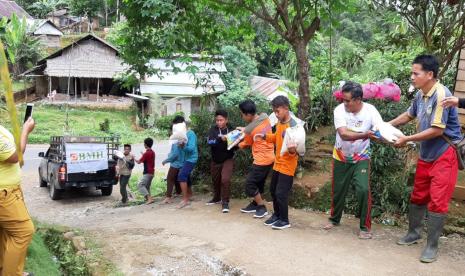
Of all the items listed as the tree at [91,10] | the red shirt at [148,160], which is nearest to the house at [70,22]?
the tree at [91,10]

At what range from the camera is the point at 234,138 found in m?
6.16

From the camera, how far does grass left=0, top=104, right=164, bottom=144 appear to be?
2497 centimetres

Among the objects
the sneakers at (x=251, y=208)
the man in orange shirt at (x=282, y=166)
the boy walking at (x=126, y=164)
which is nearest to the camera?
the man in orange shirt at (x=282, y=166)

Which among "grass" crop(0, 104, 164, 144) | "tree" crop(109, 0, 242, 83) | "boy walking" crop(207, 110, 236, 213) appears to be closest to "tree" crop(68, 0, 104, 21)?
"grass" crop(0, 104, 164, 144)

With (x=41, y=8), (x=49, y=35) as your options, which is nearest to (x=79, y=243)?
(x=49, y=35)

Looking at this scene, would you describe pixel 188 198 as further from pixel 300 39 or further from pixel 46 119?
pixel 46 119

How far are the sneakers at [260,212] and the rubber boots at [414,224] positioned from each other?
71.4 inches

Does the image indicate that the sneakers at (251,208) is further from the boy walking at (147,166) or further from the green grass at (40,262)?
the boy walking at (147,166)

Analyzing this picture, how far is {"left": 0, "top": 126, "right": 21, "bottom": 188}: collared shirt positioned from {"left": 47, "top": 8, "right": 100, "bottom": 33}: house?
43935mm

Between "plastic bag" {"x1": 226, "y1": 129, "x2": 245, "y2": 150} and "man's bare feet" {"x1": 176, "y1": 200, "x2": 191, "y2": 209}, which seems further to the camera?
"man's bare feet" {"x1": 176, "y1": 200, "x2": 191, "y2": 209}

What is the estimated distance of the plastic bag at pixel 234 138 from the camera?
6113 millimetres

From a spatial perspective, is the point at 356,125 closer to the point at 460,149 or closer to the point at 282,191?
the point at 460,149

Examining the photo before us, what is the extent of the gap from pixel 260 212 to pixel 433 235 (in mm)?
2321

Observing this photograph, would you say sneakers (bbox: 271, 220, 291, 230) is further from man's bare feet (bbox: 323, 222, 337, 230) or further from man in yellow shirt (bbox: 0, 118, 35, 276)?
man in yellow shirt (bbox: 0, 118, 35, 276)
